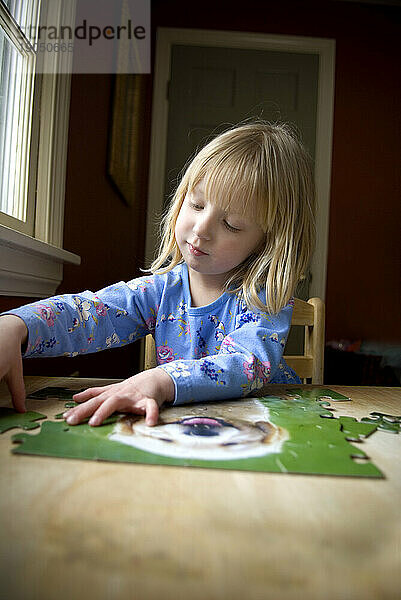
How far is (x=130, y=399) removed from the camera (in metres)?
0.67

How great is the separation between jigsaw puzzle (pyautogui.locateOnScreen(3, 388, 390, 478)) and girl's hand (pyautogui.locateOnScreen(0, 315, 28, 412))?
0.34 feet

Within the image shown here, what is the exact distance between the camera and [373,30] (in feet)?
13.1

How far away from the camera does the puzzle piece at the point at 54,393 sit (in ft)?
2.52

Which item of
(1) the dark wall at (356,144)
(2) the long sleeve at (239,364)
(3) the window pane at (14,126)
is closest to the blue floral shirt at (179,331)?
(2) the long sleeve at (239,364)

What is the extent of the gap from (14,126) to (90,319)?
0.74 metres

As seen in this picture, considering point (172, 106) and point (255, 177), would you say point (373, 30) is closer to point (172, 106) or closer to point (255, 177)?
point (172, 106)

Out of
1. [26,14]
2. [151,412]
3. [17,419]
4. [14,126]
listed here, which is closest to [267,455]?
[151,412]

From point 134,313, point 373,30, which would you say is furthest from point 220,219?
point 373,30

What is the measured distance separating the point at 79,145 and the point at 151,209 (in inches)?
82.8

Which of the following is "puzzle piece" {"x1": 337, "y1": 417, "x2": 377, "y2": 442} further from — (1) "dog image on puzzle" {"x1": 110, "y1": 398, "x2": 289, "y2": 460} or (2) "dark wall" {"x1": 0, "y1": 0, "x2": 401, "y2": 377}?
(2) "dark wall" {"x1": 0, "y1": 0, "x2": 401, "y2": 377}

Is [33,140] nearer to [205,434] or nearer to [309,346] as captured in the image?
[309,346]

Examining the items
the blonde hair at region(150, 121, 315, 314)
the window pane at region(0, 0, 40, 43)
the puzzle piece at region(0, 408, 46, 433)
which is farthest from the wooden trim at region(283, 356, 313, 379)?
the window pane at region(0, 0, 40, 43)

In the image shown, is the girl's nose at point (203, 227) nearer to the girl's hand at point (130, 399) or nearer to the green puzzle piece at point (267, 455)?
the girl's hand at point (130, 399)

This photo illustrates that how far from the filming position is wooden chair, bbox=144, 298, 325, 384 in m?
1.34
